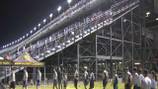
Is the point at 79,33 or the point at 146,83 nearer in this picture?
the point at 146,83

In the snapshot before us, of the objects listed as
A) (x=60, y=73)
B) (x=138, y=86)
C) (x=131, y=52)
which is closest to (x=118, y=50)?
(x=131, y=52)

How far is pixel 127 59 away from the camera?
51.5 meters

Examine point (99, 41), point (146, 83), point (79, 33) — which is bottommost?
point (146, 83)

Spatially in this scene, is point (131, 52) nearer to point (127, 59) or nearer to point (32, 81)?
point (127, 59)

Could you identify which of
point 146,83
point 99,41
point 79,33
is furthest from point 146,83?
point 99,41

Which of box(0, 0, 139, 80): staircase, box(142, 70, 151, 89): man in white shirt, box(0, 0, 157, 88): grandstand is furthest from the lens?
box(0, 0, 157, 88): grandstand

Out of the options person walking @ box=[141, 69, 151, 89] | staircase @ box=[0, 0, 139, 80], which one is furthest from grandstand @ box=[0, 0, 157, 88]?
person walking @ box=[141, 69, 151, 89]

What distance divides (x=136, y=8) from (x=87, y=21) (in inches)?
479

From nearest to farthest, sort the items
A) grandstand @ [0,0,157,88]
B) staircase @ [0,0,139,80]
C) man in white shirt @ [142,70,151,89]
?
man in white shirt @ [142,70,151,89]
staircase @ [0,0,139,80]
grandstand @ [0,0,157,88]

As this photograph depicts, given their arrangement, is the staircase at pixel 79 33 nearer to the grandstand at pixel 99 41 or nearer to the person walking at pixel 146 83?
the grandstand at pixel 99 41

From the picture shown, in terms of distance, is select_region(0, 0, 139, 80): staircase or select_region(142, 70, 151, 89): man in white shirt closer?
select_region(142, 70, 151, 89): man in white shirt

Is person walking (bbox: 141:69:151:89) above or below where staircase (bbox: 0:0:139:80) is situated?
below

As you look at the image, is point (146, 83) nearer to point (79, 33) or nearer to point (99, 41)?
point (79, 33)

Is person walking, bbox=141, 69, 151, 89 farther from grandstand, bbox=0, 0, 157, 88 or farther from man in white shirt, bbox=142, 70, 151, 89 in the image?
grandstand, bbox=0, 0, 157, 88
